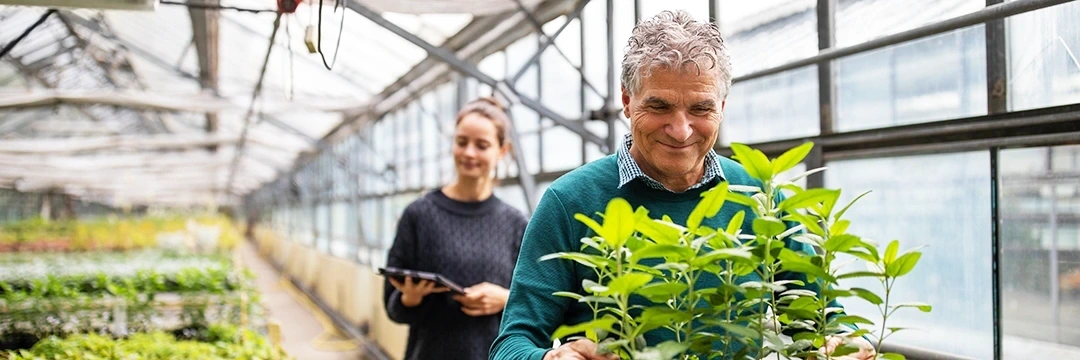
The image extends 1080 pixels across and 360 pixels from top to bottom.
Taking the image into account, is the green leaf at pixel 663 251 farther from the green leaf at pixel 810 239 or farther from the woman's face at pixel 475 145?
the woman's face at pixel 475 145

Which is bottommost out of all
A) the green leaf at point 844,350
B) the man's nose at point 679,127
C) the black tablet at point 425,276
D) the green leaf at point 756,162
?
the black tablet at point 425,276

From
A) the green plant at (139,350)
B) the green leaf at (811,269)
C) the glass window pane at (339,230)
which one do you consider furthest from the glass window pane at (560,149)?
the glass window pane at (339,230)

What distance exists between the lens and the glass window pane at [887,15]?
6.40 ft

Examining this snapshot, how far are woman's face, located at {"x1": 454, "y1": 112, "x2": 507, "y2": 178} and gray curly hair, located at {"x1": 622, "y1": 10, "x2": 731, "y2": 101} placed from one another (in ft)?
3.93

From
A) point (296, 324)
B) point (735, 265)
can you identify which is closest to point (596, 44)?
point (735, 265)

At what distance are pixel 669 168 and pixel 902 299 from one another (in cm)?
147

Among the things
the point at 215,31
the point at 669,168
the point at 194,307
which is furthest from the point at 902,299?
the point at 215,31

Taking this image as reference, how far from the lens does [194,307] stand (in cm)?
372

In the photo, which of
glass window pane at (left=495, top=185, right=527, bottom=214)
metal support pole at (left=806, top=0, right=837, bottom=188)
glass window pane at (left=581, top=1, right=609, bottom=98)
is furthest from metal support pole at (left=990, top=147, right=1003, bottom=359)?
glass window pane at (left=495, top=185, right=527, bottom=214)

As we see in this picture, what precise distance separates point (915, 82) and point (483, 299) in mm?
1207

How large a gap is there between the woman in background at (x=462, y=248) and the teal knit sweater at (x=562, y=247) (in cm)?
101

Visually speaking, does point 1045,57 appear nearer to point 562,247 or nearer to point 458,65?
point 562,247

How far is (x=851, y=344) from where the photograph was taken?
0.85 m

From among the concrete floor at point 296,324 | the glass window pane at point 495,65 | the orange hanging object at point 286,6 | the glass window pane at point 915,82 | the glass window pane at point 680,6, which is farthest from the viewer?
the concrete floor at point 296,324
